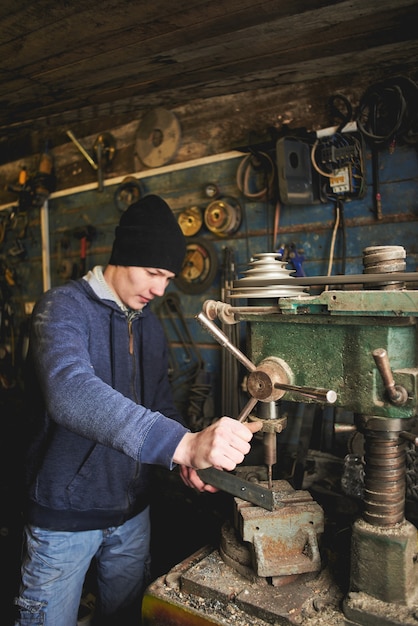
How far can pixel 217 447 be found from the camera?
105 cm

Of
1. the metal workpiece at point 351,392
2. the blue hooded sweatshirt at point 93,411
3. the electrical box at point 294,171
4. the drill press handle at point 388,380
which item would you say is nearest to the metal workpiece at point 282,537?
the metal workpiece at point 351,392

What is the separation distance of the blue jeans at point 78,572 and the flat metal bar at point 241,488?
1.89 feet

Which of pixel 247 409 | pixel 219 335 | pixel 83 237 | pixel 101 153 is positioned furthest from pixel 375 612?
pixel 101 153

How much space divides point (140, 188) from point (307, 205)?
103 centimetres

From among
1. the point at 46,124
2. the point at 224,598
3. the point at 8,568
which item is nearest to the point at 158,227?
the point at 224,598

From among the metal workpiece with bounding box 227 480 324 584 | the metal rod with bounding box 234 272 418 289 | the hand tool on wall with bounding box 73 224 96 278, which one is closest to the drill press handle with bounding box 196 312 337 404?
the metal rod with bounding box 234 272 418 289

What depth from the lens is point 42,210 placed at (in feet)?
11.2

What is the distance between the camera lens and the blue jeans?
1.49 metres

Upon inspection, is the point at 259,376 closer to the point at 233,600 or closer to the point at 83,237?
the point at 233,600

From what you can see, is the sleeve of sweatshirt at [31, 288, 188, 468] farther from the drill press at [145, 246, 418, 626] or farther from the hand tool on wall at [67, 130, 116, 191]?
the hand tool on wall at [67, 130, 116, 191]

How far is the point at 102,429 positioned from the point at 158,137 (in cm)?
201

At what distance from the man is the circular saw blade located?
1.06 m

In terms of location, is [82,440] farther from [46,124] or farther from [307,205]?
[46,124]

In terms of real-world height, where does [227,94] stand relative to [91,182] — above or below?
above
